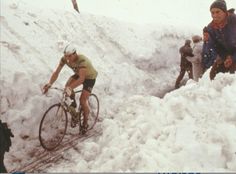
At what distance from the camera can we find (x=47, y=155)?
27.9 feet

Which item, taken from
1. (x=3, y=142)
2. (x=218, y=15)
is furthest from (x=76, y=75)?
(x=3, y=142)

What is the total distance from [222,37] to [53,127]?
168 inches

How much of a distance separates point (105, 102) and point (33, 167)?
4.32m

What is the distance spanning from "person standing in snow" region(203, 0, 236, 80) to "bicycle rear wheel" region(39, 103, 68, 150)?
3.45 metres

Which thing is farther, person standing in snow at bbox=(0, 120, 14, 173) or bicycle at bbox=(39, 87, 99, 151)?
bicycle at bbox=(39, 87, 99, 151)

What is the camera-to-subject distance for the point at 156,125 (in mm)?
7453

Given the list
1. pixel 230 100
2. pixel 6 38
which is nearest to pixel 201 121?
pixel 230 100

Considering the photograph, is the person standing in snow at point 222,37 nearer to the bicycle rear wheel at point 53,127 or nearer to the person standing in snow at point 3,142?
the bicycle rear wheel at point 53,127

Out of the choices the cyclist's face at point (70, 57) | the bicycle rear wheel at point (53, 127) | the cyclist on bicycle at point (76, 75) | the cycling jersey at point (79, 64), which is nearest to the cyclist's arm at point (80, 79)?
the cyclist on bicycle at point (76, 75)

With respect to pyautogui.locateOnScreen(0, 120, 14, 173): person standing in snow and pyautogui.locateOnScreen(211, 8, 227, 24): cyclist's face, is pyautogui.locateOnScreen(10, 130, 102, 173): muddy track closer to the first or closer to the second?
pyautogui.locateOnScreen(0, 120, 14, 173): person standing in snow

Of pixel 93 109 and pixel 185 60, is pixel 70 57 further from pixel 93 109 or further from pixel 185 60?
pixel 185 60

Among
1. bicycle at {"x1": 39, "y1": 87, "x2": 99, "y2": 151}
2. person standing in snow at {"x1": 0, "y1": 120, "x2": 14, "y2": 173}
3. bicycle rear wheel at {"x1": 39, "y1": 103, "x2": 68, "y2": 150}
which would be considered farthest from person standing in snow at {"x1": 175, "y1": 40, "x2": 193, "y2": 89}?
person standing in snow at {"x1": 0, "y1": 120, "x2": 14, "y2": 173}

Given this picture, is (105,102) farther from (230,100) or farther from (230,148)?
(230,148)

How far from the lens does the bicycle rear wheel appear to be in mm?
8812
